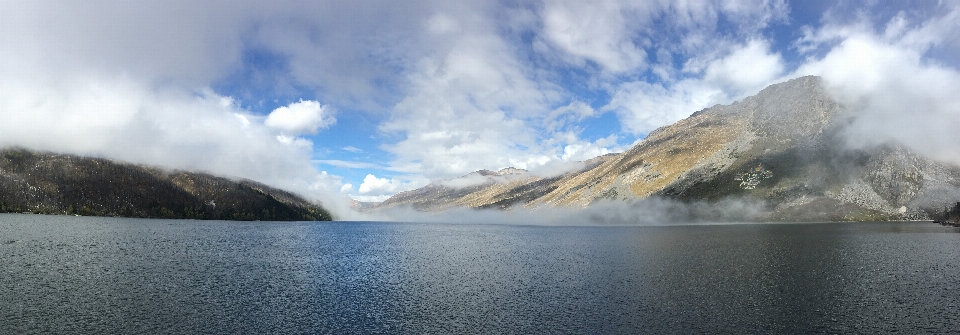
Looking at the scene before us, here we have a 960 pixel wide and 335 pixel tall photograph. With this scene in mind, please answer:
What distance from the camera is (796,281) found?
62062 millimetres

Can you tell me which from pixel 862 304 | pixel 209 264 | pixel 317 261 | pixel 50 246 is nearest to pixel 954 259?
pixel 862 304

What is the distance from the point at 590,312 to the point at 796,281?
119ft

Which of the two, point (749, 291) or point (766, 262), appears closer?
point (749, 291)

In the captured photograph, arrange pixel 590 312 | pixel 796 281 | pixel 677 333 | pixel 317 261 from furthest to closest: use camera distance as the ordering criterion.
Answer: pixel 317 261, pixel 796 281, pixel 590 312, pixel 677 333

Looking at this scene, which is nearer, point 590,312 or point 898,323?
point 898,323

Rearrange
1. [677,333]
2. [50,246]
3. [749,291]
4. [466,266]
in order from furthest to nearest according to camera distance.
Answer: [50,246] → [466,266] → [749,291] → [677,333]

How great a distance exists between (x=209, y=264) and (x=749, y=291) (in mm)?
79961

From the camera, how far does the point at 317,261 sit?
86.5 m

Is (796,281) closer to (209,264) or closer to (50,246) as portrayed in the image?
(209,264)

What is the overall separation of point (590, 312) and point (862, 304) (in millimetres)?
29204

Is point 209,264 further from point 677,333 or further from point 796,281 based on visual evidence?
point 796,281

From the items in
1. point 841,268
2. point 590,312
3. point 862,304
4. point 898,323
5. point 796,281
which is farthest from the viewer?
point 841,268

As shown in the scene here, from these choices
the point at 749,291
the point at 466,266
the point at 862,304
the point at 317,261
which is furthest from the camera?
the point at 317,261

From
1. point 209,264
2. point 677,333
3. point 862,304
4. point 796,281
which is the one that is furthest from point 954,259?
point 209,264
